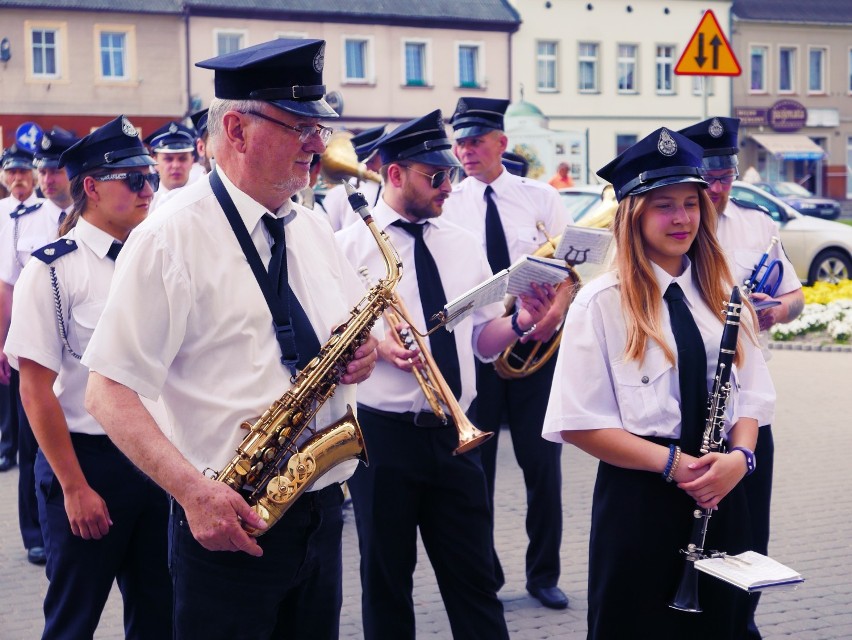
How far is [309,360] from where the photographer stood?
11.1ft

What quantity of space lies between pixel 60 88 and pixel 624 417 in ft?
122

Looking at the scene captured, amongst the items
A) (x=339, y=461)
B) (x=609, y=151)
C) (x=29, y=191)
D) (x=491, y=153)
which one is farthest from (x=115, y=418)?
(x=609, y=151)

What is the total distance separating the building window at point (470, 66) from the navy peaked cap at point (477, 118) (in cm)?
3781

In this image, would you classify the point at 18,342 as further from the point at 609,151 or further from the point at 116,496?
the point at 609,151

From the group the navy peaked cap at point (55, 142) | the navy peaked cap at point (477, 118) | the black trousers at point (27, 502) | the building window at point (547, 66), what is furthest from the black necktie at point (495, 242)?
the building window at point (547, 66)

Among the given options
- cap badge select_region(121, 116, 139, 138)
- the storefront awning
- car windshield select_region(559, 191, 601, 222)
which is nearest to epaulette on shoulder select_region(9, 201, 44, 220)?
cap badge select_region(121, 116, 139, 138)

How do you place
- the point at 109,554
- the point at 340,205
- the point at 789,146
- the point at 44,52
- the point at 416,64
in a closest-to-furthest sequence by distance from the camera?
1. the point at 109,554
2. the point at 340,205
3. the point at 44,52
4. the point at 416,64
5. the point at 789,146

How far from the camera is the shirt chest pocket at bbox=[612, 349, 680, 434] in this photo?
377 cm

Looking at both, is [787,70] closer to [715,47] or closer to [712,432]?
[715,47]

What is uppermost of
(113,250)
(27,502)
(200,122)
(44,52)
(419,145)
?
(44,52)

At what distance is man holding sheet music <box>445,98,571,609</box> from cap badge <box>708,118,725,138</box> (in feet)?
4.55

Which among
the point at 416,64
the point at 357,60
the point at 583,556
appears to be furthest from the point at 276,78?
the point at 416,64

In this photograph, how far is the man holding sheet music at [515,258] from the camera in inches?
253

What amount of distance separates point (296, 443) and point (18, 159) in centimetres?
840
